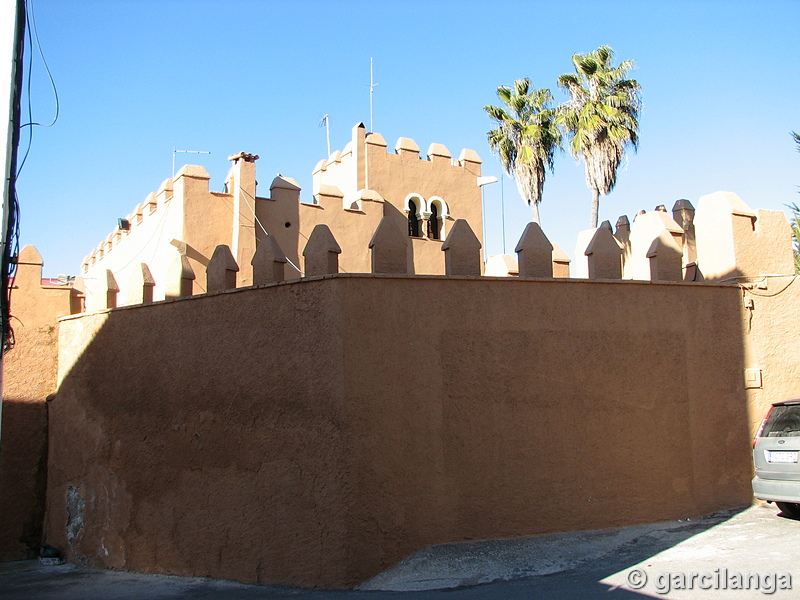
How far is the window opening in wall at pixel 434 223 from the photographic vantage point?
18.9 metres

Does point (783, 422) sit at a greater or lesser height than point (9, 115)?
lesser

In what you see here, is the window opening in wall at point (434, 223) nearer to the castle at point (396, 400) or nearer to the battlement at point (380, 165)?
the battlement at point (380, 165)

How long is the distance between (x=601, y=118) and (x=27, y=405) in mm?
15843

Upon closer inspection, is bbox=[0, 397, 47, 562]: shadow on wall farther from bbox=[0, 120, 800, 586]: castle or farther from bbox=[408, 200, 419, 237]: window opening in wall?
bbox=[408, 200, 419, 237]: window opening in wall

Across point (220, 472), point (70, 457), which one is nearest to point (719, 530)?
point (220, 472)

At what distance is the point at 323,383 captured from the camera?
→ 7527 mm

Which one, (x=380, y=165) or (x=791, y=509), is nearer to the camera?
(x=791, y=509)

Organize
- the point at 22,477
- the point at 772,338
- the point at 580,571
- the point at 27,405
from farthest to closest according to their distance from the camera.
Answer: the point at 27,405 → the point at 22,477 → the point at 772,338 → the point at 580,571

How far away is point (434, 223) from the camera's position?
754 inches

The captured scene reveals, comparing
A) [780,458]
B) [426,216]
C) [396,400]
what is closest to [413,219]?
[426,216]

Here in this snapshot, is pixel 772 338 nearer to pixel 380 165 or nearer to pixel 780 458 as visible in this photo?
pixel 780 458

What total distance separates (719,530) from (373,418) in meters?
4.06

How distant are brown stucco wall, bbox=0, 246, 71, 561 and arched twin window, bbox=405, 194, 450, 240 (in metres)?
9.35

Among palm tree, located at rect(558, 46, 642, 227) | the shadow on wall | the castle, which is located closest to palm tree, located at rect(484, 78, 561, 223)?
palm tree, located at rect(558, 46, 642, 227)
